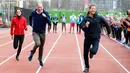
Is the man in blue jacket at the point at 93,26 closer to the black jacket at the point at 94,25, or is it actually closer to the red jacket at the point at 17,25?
the black jacket at the point at 94,25

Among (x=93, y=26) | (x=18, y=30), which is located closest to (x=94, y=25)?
(x=93, y=26)

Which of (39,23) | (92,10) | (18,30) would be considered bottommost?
(18,30)

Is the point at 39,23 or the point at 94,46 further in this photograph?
the point at 39,23

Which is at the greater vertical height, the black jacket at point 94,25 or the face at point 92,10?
the face at point 92,10

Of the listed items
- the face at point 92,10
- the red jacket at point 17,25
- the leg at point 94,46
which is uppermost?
the face at point 92,10

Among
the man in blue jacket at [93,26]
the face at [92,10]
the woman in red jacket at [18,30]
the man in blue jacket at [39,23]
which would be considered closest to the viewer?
the face at [92,10]

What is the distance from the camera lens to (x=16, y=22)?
513 inches

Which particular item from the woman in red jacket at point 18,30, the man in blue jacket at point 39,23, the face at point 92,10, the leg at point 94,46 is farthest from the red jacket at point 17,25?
the face at point 92,10

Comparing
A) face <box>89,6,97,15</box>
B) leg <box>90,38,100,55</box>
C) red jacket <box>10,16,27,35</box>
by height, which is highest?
face <box>89,6,97,15</box>

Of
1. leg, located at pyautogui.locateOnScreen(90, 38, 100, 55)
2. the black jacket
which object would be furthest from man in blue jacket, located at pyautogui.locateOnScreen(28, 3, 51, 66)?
leg, located at pyautogui.locateOnScreen(90, 38, 100, 55)

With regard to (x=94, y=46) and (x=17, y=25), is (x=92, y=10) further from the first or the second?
(x=17, y=25)

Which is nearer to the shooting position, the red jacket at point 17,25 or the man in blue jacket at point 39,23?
the man in blue jacket at point 39,23

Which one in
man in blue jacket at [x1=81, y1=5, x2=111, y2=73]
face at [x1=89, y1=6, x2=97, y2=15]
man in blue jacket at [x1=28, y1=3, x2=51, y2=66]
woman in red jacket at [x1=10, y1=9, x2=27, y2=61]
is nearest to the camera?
face at [x1=89, y1=6, x2=97, y2=15]

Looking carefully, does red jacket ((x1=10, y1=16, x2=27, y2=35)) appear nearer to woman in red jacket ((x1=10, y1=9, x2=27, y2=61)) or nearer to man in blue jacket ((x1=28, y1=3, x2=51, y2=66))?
woman in red jacket ((x1=10, y1=9, x2=27, y2=61))
